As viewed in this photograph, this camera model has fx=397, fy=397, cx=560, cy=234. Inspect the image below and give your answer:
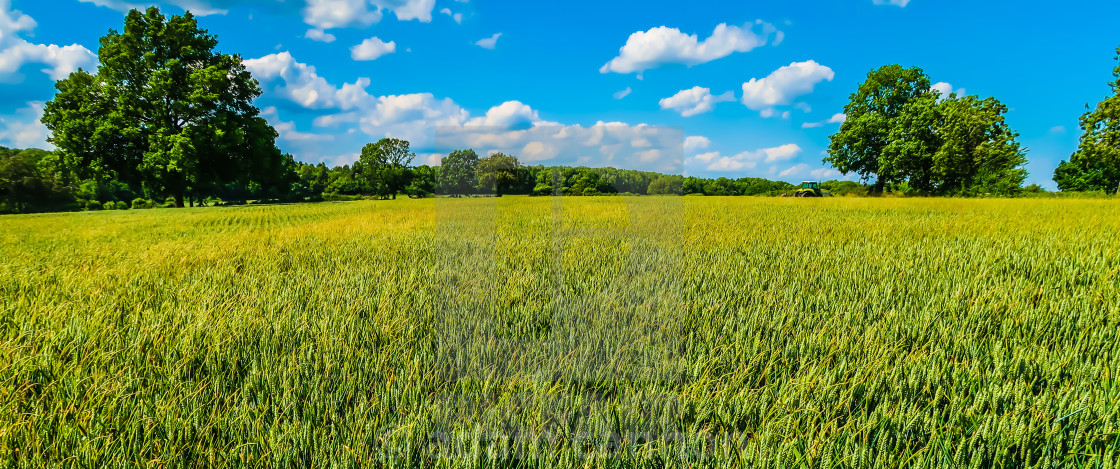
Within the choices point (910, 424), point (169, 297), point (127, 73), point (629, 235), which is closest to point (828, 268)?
point (629, 235)

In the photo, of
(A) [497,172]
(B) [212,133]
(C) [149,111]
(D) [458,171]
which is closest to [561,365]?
(D) [458,171]

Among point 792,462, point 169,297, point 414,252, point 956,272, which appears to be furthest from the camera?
point 414,252

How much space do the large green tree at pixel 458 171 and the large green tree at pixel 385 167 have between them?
45.6m

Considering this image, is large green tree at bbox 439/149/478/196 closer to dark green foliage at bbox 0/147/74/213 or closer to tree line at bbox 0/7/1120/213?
tree line at bbox 0/7/1120/213

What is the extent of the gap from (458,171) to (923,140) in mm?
39645

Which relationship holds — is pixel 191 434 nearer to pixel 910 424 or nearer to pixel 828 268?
pixel 910 424

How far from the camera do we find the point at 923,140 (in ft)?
99.7

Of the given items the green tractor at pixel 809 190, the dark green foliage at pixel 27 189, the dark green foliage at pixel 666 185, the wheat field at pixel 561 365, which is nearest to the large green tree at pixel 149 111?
the dark green foliage at pixel 27 189

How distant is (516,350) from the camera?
71.3 inches

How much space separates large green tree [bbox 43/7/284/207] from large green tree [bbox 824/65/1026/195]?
44.3 m

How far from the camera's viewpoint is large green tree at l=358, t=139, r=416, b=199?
48344mm

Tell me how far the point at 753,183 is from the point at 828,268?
76.4m

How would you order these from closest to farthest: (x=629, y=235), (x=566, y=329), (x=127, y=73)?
(x=566, y=329) < (x=629, y=235) < (x=127, y=73)

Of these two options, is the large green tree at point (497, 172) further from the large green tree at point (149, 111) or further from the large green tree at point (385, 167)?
the large green tree at point (385, 167)
